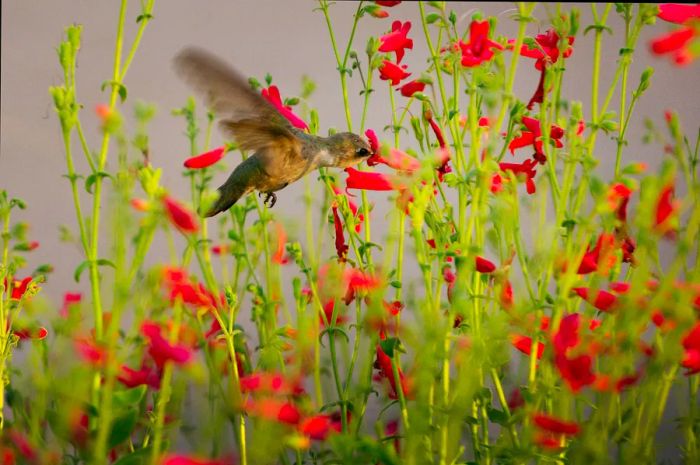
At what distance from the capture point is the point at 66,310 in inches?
55.1

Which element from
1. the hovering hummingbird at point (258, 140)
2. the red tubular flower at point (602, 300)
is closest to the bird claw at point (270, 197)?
the hovering hummingbird at point (258, 140)

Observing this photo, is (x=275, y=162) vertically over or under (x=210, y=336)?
over

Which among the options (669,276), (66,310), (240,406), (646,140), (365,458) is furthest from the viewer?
(66,310)

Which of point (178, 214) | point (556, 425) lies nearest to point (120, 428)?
point (178, 214)

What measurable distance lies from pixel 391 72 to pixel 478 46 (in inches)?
9.0

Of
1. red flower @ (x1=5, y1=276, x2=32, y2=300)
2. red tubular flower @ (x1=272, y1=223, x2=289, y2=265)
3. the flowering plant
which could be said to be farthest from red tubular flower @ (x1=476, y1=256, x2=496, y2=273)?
red flower @ (x1=5, y1=276, x2=32, y2=300)

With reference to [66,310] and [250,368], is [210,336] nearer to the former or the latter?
[250,368]

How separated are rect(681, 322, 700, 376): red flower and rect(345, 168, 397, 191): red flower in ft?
1.32

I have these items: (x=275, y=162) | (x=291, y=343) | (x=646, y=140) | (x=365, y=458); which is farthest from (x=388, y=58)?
(x=365, y=458)

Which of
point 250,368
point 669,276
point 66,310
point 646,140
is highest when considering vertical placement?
point 646,140

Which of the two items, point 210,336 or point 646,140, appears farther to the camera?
point 210,336

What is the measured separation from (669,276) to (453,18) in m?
0.62

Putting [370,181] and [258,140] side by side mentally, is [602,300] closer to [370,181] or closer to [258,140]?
[370,181]

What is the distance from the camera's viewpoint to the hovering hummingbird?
1.02 m
